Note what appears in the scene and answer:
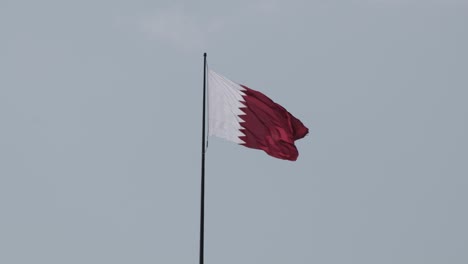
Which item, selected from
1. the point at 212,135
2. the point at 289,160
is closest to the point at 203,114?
the point at 212,135

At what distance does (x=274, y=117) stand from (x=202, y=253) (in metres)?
6.72

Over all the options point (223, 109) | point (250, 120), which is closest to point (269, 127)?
point (250, 120)

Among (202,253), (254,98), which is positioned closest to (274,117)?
(254,98)

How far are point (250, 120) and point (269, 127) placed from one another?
0.76 metres

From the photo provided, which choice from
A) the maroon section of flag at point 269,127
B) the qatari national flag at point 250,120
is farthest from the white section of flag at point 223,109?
the maroon section of flag at point 269,127

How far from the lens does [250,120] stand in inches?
1594

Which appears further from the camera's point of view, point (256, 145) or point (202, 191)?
point (256, 145)

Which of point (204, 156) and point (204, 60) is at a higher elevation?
point (204, 60)

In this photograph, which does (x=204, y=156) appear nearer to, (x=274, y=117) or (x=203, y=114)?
(x=203, y=114)

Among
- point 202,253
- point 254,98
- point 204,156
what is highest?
point 254,98

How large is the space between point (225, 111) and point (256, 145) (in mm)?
1561

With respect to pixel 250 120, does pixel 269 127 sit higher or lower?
lower

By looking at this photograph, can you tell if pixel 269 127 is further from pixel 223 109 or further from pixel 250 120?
pixel 223 109

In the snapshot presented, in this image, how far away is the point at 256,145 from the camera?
39.9m
